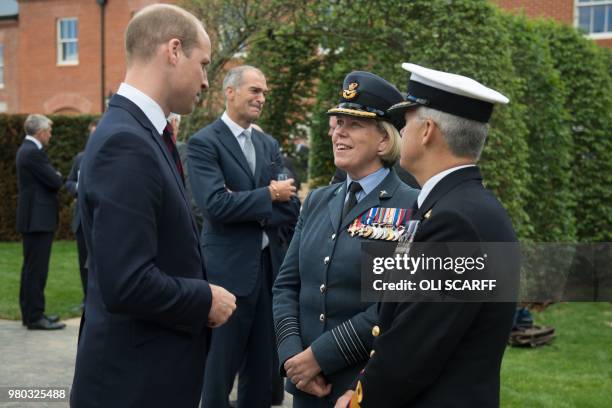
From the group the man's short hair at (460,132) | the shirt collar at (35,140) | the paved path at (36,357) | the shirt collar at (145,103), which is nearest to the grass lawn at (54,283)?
the paved path at (36,357)

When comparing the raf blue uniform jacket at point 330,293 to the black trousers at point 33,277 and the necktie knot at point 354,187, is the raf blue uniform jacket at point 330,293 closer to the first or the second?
the necktie knot at point 354,187

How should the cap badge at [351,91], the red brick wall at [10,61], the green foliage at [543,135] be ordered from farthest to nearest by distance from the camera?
1. the red brick wall at [10,61]
2. the green foliage at [543,135]
3. the cap badge at [351,91]

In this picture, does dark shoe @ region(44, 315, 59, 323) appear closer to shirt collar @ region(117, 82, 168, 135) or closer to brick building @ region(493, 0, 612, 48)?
shirt collar @ region(117, 82, 168, 135)

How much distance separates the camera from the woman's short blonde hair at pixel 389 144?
127 inches

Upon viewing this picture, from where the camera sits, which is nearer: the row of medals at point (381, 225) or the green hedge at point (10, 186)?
the row of medals at point (381, 225)

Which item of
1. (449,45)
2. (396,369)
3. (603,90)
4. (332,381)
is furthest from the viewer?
(603,90)

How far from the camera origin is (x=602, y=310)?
10180mm

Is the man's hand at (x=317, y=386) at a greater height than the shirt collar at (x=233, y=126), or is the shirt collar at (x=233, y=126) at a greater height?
the shirt collar at (x=233, y=126)

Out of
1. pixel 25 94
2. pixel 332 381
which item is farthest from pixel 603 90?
pixel 25 94

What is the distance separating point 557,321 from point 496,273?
25.3ft

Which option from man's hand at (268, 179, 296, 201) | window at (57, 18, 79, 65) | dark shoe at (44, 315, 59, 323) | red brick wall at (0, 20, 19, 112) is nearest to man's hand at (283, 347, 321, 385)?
man's hand at (268, 179, 296, 201)

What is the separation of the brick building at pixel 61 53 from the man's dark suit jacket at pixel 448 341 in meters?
28.5

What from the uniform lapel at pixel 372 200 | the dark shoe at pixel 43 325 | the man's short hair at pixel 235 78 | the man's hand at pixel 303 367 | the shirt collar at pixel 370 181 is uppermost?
the man's short hair at pixel 235 78

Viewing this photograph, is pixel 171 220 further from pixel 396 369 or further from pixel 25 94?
pixel 25 94
